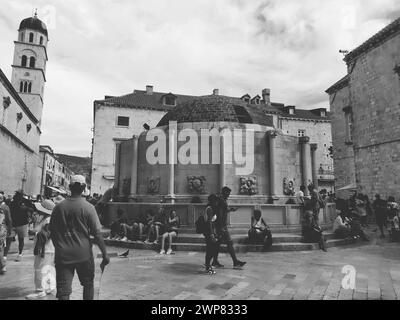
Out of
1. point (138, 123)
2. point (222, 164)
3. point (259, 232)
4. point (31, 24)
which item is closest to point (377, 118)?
point (222, 164)

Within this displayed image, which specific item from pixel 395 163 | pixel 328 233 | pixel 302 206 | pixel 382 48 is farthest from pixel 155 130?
pixel 382 48

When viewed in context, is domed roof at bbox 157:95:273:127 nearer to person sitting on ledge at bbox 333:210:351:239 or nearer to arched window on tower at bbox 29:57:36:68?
person sitting on ledge at bbox 333:210:351:239

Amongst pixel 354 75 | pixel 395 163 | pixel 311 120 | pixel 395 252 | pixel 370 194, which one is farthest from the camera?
pixel 311 120

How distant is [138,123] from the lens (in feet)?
138

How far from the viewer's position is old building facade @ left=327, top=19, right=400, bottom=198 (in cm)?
2175

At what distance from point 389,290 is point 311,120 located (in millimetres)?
47111

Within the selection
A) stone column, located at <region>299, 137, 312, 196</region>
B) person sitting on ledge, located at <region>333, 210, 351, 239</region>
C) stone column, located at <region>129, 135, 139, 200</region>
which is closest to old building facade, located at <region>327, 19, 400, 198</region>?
stone column, located at <region>299, 137, 312, 196</region>

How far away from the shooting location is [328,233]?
36.9ft

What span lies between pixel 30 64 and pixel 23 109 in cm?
1668

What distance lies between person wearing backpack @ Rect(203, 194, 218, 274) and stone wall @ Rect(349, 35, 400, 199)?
763 inches

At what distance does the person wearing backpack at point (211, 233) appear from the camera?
22.4 feet
